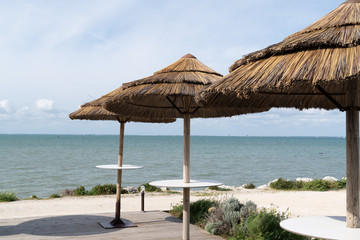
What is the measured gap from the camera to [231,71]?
161 inches

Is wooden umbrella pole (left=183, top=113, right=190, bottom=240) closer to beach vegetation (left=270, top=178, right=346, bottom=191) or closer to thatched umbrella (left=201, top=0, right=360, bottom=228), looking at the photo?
thatched umbrella (left=201, top=0, right=360, bottom=228)

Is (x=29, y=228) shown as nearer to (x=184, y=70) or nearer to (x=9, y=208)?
(x=184, y=70)

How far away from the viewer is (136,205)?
44.0 feet

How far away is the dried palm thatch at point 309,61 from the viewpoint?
2.94m

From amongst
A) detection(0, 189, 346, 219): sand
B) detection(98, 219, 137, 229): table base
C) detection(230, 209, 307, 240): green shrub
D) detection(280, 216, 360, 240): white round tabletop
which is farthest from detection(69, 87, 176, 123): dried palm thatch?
detection(0, 189, 346, 219): sand

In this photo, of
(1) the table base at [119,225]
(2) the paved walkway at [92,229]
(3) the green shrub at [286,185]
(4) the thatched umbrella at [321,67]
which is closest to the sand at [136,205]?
(3) the green shrub at [286,185]

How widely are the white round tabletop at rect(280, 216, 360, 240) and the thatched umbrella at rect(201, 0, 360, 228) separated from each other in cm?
15

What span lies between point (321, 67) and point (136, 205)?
1131 centimetres

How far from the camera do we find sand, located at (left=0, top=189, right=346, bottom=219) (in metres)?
12.0

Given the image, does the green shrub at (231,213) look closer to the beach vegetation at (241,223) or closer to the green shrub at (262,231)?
the beach vegetation at (241,223)

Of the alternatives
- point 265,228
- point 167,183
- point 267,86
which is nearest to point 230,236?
point 265,228

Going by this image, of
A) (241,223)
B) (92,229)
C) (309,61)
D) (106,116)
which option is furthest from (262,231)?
Result: (106,116)

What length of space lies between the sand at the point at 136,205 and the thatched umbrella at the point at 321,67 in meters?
8.26

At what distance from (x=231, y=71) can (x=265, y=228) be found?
3204 mm
